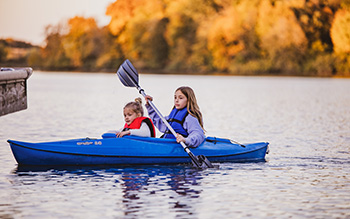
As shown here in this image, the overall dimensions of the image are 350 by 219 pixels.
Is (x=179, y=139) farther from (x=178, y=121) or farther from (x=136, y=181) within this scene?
(x=136, y=181)

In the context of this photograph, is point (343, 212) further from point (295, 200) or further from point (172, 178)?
point (172, 178)

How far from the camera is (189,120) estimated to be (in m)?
10.0

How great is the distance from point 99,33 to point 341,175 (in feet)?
250

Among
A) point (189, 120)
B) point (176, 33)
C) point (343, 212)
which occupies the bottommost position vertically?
point (343, 212)

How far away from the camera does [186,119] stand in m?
10.1

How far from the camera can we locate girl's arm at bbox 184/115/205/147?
32.5ft

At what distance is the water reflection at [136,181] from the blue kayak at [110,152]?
4.6 inches

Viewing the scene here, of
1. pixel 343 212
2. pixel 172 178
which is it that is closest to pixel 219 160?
pixel 172 178

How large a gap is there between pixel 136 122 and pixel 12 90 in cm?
427

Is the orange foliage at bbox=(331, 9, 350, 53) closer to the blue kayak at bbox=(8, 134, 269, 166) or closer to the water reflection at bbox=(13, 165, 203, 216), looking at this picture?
the blue kayak at bbox=(8, 134, 269, 166)

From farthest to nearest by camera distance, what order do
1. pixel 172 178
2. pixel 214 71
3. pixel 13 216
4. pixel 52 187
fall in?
1. pixel 214 71
2. pixel 172 178
3. pixel 52 187
4. pixel 13 216

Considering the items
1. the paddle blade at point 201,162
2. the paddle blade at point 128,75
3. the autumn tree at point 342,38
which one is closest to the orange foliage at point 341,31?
the autumn tree at point 342,38

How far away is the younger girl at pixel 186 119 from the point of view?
992 centimetres

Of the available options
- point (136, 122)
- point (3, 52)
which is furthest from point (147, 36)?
point (136, 122)
